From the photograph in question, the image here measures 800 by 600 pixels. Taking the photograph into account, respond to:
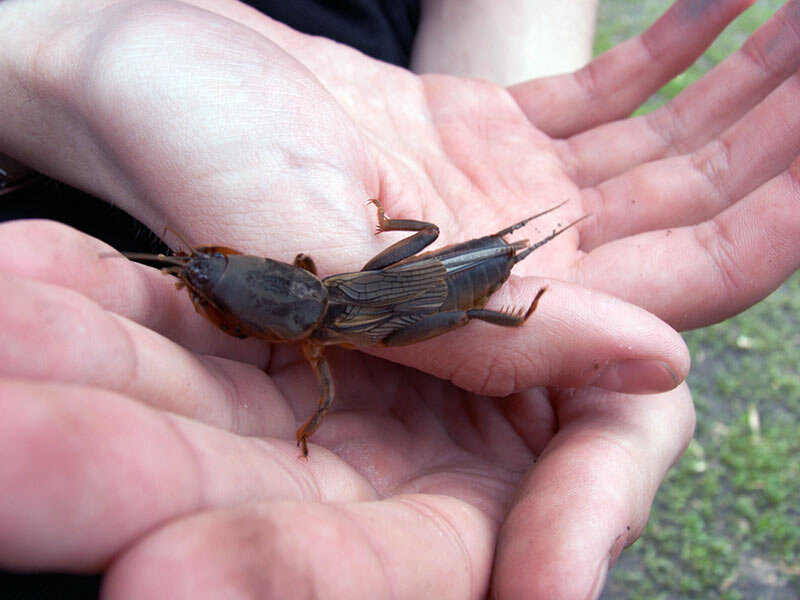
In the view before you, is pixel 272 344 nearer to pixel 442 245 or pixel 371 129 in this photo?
pixel 442 245

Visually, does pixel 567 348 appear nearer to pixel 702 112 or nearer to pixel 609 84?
pixel 702 112

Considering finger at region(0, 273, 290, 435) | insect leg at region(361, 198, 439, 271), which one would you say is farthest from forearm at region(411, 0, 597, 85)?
Result: finger at region(0, 273, 290, 435)

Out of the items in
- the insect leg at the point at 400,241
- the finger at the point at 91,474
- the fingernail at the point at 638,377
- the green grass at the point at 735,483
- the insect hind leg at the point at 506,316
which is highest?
the finger at the point at 91,474

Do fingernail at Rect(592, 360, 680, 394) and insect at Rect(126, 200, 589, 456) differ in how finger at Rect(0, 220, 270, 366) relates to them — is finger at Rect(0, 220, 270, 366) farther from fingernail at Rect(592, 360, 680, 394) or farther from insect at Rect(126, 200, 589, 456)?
fingernail at Rect(592, 360, 680, 394)

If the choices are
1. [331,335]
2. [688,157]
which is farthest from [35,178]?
[688,157]

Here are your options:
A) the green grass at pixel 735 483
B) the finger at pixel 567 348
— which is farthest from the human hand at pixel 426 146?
the green grass at pixel 735 483

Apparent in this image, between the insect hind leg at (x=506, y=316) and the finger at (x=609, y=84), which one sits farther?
the finger at (x=609, y=84)

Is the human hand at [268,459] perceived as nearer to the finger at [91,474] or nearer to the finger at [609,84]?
the finger at [91,474]
